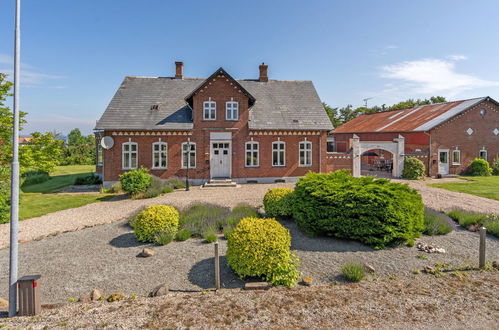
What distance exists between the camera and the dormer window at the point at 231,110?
20.4 metres

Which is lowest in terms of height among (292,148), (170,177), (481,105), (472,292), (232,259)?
(472,292)

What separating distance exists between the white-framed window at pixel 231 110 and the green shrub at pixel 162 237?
42.6 ft

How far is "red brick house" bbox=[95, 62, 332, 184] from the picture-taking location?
1962cm

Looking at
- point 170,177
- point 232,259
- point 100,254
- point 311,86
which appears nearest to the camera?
point 232,259

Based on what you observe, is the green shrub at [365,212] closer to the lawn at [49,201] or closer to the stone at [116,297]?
the stone at [116,297]

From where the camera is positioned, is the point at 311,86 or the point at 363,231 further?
the point at 311,86

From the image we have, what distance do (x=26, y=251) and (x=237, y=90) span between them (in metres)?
15.3

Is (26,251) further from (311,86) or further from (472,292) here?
(311,86)

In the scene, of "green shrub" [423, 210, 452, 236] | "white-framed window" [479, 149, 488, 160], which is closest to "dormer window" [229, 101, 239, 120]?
"green shrub" [423, 210, 452, 236]

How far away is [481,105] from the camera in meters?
25.4

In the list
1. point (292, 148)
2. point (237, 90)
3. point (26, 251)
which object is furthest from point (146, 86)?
point (26, 251)

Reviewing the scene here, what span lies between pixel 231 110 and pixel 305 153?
6212 millimetres

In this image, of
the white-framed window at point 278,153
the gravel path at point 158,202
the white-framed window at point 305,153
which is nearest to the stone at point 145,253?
the gravel path at point 158,202

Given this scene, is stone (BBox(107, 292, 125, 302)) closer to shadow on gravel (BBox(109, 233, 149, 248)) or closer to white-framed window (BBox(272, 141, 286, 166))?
shadow on gravel (BBox(109, 233, 149, 248))
